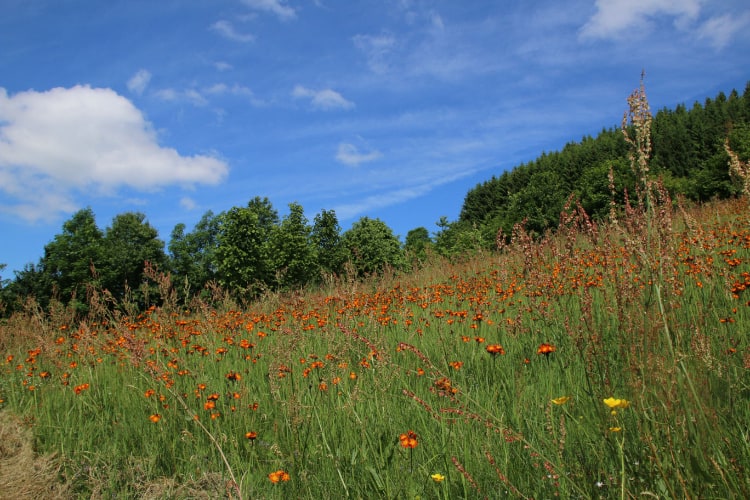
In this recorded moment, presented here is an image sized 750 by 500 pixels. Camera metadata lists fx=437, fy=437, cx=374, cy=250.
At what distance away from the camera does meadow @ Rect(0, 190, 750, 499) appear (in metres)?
1.47

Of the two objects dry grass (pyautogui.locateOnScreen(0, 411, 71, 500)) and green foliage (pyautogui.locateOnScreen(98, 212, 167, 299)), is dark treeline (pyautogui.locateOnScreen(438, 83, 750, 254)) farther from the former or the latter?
green foliage (pyautogui.locateOnScreen(98, 212, 167, 299))

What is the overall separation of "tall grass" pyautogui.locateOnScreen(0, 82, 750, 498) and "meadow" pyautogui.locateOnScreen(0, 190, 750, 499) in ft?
0.05

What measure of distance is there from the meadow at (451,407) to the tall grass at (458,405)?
0.02m

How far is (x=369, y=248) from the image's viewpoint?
69.6ft

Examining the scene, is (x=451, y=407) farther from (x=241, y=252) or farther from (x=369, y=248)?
(x=241, y=252)

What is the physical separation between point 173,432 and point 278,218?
42.0 metres

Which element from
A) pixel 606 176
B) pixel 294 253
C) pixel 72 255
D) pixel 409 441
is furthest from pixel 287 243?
pixel 409 441

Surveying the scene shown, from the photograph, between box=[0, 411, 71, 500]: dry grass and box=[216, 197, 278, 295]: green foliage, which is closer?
box=[0, 411, 71, 500]: dry grass

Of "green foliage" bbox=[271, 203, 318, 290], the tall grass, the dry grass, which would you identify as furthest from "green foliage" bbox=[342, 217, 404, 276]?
the dry grass

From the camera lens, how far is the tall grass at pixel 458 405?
1.47m

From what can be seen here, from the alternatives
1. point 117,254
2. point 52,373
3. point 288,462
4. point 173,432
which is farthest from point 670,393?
point 117,254

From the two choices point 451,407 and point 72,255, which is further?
point 72,255

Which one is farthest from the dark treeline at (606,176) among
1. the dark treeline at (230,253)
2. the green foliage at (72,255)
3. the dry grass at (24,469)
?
the green foliage at (72,255)

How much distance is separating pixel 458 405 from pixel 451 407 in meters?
0.14
